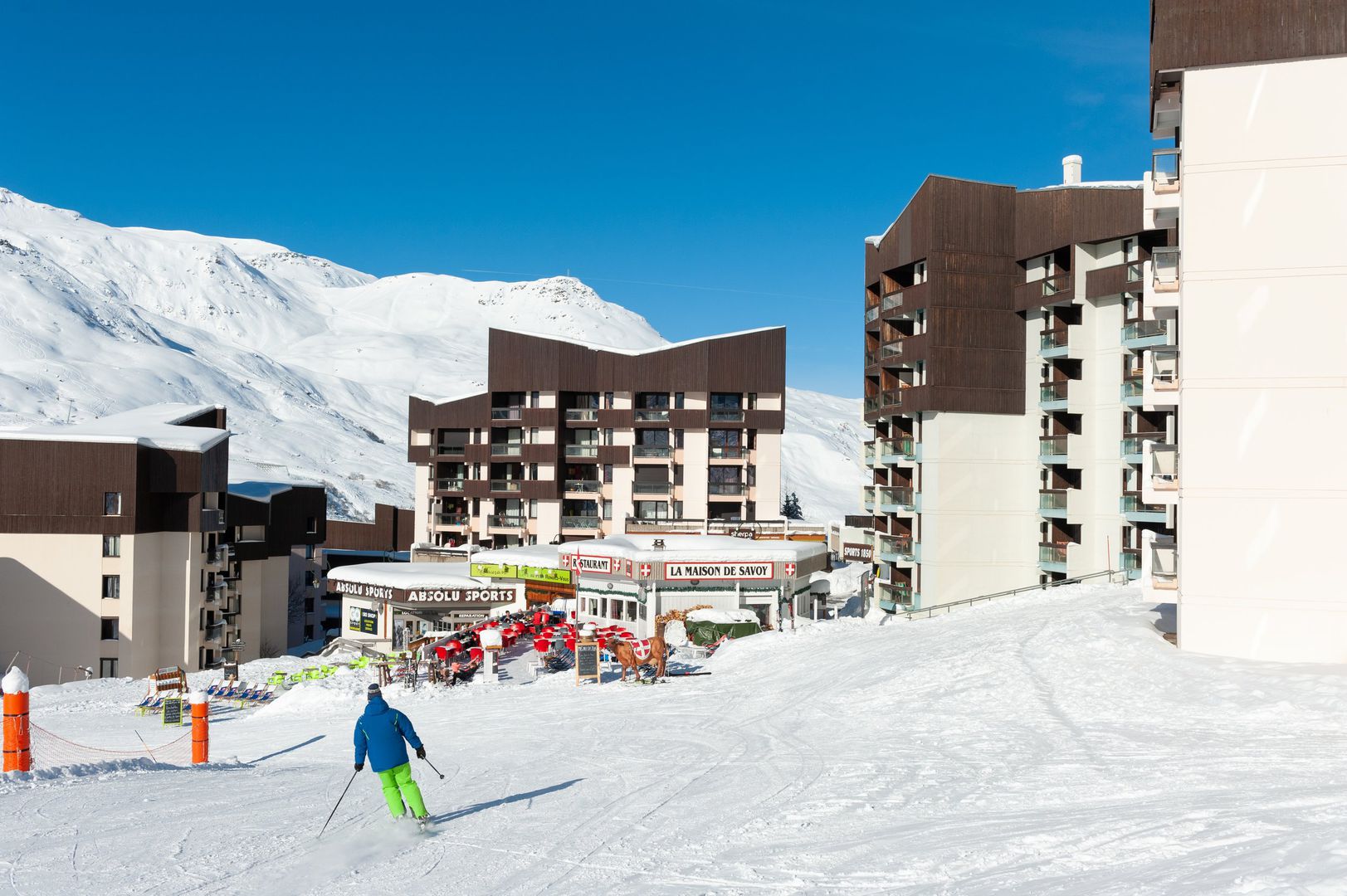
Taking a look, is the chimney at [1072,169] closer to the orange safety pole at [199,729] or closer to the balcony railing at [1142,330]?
the balcony railing at [1142,330]

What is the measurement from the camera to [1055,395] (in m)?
44.3

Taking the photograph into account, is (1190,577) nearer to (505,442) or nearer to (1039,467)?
(1039,467)

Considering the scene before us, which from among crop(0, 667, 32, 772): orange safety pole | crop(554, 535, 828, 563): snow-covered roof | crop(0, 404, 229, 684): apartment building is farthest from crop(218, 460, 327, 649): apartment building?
crop(0, 667, 32, 772): orange safety pole

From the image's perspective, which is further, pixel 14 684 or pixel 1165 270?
pixel 1165 270

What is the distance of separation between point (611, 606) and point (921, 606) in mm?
14393

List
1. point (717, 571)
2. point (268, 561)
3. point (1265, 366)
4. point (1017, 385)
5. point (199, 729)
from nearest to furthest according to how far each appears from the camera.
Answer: point (199, 729) → point (1265, 366) → point (717, 571) → point (1017, 385) → point (268, 561)

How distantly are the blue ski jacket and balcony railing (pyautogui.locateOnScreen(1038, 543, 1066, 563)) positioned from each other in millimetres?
37507

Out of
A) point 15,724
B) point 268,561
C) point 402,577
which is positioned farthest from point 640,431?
point 15,724

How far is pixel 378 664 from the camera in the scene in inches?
1255

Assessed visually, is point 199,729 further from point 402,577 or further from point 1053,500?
point 1053,500

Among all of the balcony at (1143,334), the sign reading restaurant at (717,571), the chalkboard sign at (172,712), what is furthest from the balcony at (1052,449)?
the chalkboard sign at (172,712)

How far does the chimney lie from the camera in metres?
50.3

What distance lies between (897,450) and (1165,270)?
81.7ft

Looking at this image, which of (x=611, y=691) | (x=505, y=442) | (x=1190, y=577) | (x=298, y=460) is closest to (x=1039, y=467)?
(x=1190, y=577)
